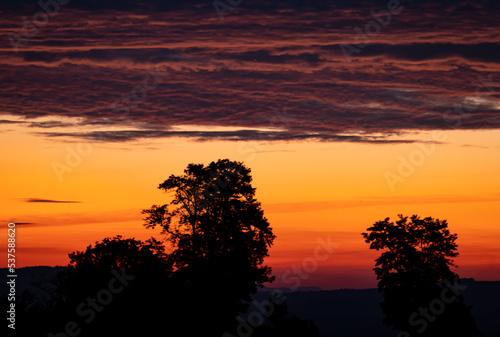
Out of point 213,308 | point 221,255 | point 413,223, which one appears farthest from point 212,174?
point 413,223

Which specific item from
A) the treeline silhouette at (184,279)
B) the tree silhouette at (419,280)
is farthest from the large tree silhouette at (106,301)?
the tree silhouette at (419,280)

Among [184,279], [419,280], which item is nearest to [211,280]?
[184,279]

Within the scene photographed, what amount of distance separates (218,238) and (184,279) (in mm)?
6966

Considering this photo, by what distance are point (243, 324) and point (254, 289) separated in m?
5.05

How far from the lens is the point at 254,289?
211 ft

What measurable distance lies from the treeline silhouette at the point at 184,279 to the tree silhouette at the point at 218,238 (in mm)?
87

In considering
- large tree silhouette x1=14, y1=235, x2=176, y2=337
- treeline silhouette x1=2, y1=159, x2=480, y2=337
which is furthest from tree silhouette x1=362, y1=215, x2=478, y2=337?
large tree silhouette x1=14, y1=235, x2=176, y2=337

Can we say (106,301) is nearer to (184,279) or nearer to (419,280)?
(184,279)

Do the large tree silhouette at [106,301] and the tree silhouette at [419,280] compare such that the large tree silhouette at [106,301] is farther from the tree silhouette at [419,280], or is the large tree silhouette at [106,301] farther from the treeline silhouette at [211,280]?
the tree silhouette at [419,280]

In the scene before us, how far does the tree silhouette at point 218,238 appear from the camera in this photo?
6056 cm

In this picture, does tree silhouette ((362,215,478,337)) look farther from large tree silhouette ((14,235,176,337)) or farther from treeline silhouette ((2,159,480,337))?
large tree silhouette ((14,235,176,337))

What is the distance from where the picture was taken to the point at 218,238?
66250 mm

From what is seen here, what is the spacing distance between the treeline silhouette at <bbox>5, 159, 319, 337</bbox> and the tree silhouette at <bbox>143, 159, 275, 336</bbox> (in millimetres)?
87

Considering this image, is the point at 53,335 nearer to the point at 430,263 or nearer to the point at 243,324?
the point at 243,324
